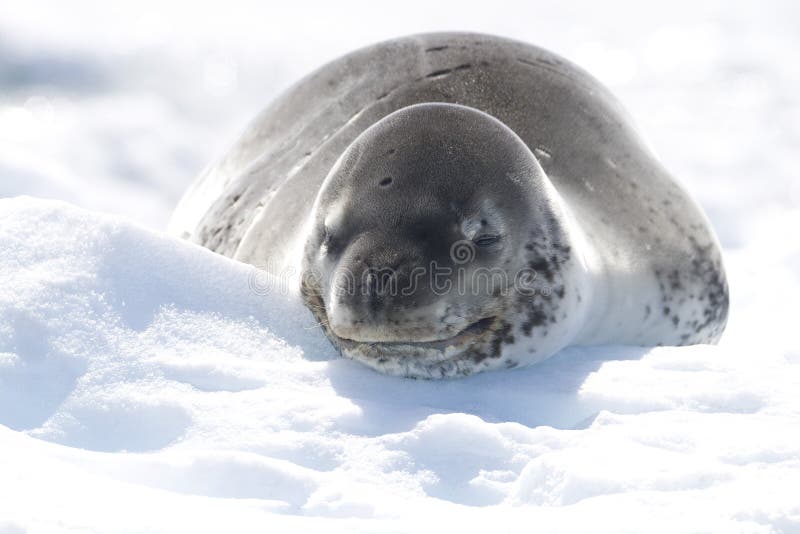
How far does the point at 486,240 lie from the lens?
2.78 metres

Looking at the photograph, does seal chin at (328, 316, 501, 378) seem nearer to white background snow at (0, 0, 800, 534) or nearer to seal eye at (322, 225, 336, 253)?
white background snow at (0, 0, 800, 534)

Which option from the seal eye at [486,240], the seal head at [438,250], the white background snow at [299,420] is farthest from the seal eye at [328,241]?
the seal eye at [486,240]

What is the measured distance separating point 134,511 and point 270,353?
92 centimetres

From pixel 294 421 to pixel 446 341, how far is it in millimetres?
519

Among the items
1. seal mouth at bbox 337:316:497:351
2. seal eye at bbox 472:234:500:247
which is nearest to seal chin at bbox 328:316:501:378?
seal mouth at bbox 337:316:497:351

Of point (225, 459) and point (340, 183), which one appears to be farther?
point (340, 183)

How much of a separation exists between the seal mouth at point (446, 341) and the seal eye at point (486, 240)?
0.58 ft

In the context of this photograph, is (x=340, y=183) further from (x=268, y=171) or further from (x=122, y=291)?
(x=268, y=171)

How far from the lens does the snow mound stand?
1.93m

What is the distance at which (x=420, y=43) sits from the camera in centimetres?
409

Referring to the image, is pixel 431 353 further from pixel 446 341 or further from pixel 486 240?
pixel 486 240

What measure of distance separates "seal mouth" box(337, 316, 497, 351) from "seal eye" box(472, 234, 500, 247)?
176mm

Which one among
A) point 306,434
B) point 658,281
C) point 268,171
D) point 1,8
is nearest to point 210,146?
point 1,8

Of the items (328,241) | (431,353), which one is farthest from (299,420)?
(328,241)
